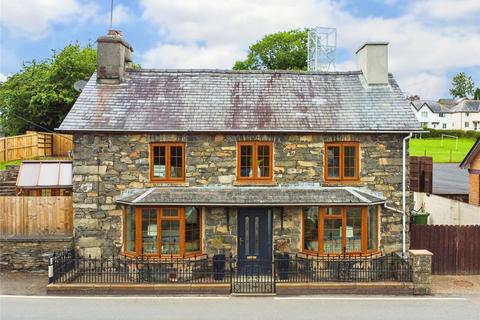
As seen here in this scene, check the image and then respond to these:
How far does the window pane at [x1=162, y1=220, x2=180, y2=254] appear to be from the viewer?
50.1 feet

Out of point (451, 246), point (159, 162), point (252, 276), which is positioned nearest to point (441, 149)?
point (451, 246)

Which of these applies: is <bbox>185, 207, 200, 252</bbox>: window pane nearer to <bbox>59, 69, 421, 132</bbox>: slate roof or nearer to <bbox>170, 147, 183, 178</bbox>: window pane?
<bbox>170, 147, 183, 178</bbox>: window pane

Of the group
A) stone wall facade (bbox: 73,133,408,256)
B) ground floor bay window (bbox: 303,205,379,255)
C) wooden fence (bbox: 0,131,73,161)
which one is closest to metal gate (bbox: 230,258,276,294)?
stone wall facade (bbox: 73,133,408,256)

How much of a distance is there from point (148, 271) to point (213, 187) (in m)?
3.64

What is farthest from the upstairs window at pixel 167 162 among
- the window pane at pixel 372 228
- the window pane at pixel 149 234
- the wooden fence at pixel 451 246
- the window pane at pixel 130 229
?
the wooden fence at pixel 451 246

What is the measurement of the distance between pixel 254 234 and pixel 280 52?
149 feet

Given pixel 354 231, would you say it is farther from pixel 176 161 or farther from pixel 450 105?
pixel 450 105

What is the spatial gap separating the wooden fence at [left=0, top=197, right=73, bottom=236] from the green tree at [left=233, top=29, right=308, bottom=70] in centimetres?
4409

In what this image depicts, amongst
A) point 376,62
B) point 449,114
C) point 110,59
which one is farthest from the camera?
point 449,114

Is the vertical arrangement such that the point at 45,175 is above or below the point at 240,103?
below

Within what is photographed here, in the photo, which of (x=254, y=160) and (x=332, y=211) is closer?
(x=332, y=211)

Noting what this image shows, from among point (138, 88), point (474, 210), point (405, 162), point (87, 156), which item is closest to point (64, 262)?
point (87, 156)

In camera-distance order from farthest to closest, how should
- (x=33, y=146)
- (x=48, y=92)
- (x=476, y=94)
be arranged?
(x=476, y=94)
(x=48, y=92)
(x=33, y=146)

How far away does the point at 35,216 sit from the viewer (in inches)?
651
